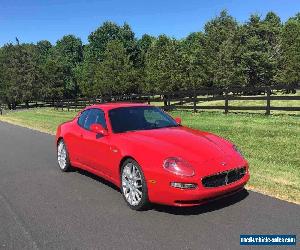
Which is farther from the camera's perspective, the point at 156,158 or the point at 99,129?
the point at 99,129

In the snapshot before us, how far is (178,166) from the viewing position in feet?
18.6

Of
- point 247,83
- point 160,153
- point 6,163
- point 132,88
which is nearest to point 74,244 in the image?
point 160,153

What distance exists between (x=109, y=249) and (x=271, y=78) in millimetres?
Result: 48401

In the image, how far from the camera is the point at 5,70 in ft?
246

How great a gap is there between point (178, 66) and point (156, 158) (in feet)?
143

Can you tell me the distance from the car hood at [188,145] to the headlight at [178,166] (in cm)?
8

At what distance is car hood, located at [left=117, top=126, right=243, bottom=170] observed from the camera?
5.87 metres

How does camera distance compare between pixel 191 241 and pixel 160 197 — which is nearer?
pixel 191 241

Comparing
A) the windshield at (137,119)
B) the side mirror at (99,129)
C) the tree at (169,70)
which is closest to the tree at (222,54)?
the tree at (169,70)

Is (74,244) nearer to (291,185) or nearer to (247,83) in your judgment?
(291,185)

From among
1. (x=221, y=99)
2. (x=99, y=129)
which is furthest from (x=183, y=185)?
(x=221, y=99)

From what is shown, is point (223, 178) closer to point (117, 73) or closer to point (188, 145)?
point (188, 145)

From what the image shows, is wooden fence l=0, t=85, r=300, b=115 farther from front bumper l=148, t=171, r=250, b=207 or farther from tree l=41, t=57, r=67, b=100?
tree l=41, t=57, r=67, b=100

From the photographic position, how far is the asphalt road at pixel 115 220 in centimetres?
489
